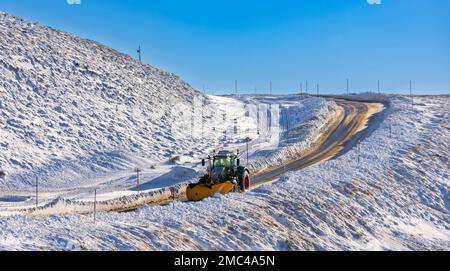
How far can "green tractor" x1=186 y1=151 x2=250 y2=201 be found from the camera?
88.5 ft

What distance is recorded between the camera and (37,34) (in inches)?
2594

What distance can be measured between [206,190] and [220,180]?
1.61 meters

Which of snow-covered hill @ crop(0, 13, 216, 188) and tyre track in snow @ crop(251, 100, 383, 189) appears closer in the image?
tyre track in snow @ crop(251, 100, 383, 189)

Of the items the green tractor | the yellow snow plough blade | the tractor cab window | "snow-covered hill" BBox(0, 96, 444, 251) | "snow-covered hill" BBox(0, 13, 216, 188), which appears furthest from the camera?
"snow-covered hill" BBox(0, 13, 216, 188)

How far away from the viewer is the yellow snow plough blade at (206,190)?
Result: 26.9 metres

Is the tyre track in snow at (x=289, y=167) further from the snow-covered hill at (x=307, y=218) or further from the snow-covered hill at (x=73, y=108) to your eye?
the snow-covered hill at (x=73, y=108)

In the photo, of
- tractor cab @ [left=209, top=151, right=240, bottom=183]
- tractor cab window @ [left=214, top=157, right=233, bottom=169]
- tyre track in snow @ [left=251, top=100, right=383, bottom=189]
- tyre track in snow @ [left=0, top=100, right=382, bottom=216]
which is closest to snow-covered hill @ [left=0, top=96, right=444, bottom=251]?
tractor cab @ [left=209, top=151, right=240, bottom=183]

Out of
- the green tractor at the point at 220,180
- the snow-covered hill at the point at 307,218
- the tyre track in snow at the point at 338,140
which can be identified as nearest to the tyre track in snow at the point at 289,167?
the tyre track in snow at the point at 338,140

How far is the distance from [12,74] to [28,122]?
7.89m

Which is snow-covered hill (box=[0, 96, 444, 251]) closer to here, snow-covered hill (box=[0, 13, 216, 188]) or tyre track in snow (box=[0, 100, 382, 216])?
tyre track in snow (box=[0, 100, 382, 216])

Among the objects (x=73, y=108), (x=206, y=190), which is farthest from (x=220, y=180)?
(x=73, y=108)

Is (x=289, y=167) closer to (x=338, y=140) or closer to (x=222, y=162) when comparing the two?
(x=338, y=140)

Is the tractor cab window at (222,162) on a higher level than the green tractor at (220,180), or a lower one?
higher

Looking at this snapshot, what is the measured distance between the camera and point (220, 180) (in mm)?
28328
